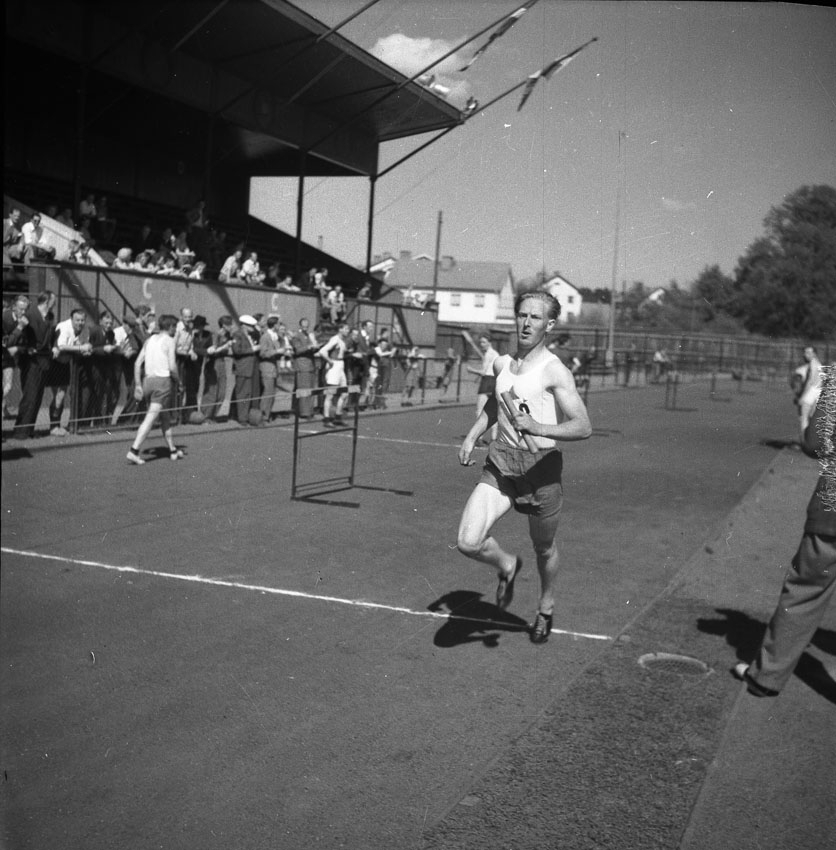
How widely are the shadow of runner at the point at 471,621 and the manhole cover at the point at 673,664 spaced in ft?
2.72

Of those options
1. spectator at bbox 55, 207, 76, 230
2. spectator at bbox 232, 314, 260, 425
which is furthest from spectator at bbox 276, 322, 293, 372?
spectator at bbox 55, 207, 76, 230

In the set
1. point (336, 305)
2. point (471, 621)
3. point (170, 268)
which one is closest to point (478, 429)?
point (471, 621)

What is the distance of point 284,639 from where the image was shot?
5688 millimetres

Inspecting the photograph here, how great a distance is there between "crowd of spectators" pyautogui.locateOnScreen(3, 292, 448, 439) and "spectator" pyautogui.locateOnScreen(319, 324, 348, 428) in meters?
0.02

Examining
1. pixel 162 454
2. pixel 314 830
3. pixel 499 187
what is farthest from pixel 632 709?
pixel 162 454

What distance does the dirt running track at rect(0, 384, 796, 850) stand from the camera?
12.1 feet

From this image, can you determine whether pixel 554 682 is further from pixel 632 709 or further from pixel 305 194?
pixel 305 194

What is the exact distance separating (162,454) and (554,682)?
8599mm

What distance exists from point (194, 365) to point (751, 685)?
37.0 ft

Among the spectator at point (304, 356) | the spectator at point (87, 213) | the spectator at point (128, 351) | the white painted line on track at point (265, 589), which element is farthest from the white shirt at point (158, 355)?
the spectator at point (87, 213)

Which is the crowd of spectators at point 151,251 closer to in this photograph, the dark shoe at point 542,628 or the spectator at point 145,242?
the spectator at point 145,242

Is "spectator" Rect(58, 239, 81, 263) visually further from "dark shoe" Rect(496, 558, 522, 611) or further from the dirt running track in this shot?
"dark shoe" Rect(496, 558, 522, 611)

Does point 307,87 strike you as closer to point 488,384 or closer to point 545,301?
point 488,384

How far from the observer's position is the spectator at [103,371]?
13.6m
